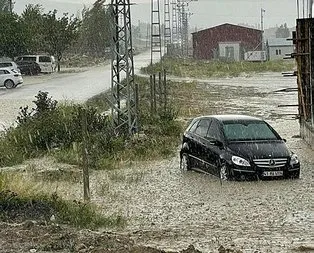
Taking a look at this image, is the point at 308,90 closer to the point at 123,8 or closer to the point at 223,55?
the point at 123,8

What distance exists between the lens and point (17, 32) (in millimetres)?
67188

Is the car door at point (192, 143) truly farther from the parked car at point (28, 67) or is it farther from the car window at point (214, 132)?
the parked car at point (28, 67)

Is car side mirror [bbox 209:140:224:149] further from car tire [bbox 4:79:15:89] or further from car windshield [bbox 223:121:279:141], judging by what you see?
car tire [bbox 4:79:15:89]

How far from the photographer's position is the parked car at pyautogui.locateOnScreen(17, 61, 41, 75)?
6699 centimetres

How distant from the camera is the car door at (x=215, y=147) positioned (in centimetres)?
1614

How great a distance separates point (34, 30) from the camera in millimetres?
75375

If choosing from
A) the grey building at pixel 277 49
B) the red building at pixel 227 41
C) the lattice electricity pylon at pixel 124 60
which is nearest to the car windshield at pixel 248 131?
the lattice electricity pylon at pixel 124 60

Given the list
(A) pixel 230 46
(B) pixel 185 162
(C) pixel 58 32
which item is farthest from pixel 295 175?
(A) pixel 230 46

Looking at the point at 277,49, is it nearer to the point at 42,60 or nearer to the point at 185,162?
the point at 42,60

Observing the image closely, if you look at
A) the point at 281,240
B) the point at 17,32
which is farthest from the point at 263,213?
the point at 17,32

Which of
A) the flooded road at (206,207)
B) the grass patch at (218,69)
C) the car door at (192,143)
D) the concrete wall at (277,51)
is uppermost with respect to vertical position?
the concrete wall at (277,51)

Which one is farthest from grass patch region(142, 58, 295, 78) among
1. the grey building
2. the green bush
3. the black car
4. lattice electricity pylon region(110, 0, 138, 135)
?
the green bush

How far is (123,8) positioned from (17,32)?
4795 cm

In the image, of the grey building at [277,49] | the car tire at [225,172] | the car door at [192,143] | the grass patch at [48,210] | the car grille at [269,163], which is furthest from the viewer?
the grey building at [277,49]
